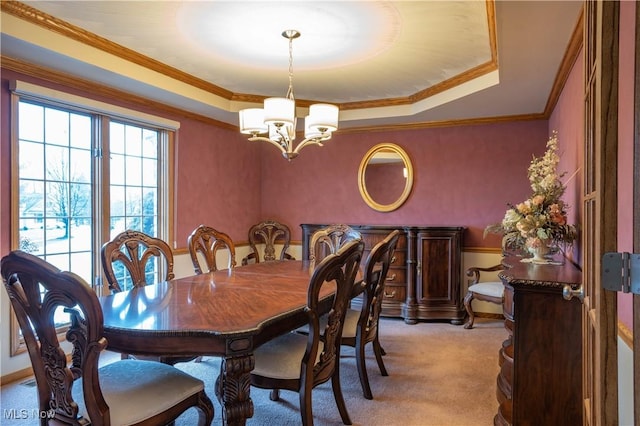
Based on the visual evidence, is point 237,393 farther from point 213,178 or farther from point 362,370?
point 213,178

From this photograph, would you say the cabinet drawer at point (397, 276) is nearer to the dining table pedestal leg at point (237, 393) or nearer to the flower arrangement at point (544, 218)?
the flower arrangement at point (544, 218)

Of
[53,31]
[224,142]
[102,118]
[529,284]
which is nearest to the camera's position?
[529,284]

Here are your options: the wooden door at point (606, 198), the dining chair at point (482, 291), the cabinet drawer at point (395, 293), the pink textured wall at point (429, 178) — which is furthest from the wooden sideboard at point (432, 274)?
the wooden door at point (606, 198)

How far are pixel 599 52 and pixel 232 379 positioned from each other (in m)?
1.66

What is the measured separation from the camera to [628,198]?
4.31ft

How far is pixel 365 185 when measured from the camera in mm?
5445

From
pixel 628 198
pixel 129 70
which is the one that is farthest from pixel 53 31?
pixel 628 198

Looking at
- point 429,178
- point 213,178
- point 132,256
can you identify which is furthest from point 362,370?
point 213,178

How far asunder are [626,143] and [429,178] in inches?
151

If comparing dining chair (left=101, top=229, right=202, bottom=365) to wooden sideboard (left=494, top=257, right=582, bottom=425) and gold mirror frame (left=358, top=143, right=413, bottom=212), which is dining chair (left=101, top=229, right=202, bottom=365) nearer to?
wooden sideboard (left=494, top=257, right=582, bottom=425)

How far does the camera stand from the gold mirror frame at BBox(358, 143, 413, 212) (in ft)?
17.1

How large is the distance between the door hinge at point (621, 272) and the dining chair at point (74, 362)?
153 cm

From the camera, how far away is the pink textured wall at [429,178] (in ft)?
15.7

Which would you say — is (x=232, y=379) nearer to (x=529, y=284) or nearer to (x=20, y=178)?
(x=529, y=284)
